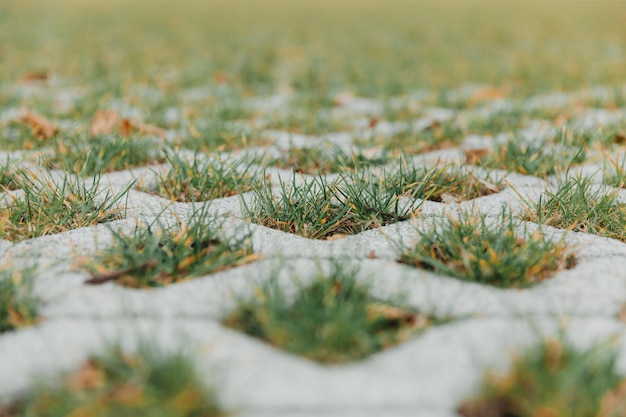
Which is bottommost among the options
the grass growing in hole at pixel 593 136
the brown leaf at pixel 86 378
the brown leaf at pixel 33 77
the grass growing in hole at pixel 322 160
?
the grass growing in hole at pixel 593 136

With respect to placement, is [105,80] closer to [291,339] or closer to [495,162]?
[495,162]

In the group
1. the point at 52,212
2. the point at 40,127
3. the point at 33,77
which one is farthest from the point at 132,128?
the point at 33,77

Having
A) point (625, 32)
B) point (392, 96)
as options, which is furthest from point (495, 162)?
point (625, 32)

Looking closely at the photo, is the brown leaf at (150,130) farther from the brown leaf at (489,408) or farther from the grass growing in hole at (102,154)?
the brown leaf at (489,408)

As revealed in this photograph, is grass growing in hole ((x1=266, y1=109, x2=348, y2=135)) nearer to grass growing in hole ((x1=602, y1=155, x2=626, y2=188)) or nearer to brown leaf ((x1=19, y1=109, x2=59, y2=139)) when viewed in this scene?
brown leaf ((x1=19, y1=109, x2=59, y2=139))

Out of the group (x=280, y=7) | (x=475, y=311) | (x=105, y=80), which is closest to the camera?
(x=475, y=311)

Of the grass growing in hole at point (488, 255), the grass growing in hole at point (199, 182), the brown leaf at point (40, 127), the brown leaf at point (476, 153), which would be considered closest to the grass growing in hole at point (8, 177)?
the grass growing in hole at point (199, 182)
